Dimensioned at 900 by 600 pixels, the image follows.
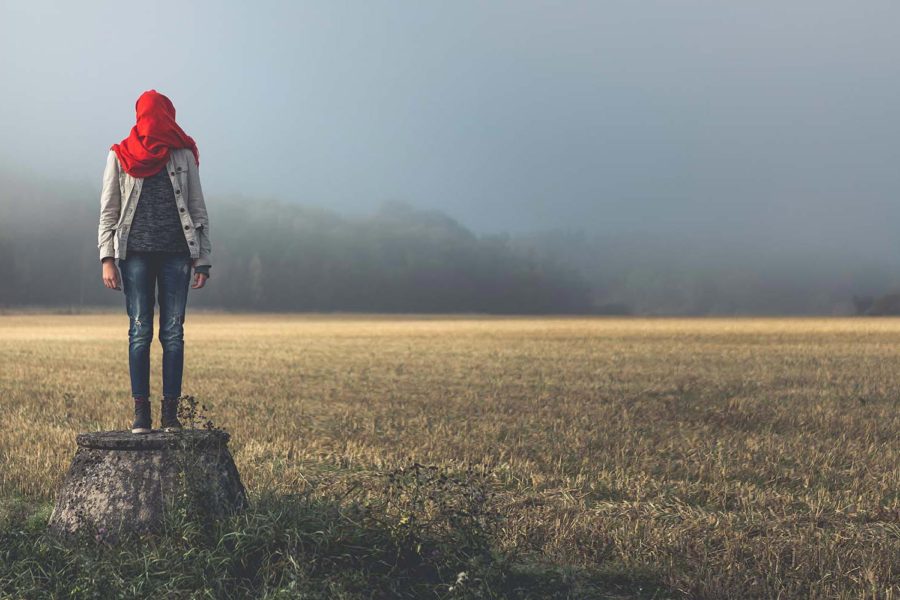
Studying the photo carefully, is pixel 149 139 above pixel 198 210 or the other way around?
above

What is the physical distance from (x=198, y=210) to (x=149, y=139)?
2.02 ft

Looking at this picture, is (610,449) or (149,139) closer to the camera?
(149,139)

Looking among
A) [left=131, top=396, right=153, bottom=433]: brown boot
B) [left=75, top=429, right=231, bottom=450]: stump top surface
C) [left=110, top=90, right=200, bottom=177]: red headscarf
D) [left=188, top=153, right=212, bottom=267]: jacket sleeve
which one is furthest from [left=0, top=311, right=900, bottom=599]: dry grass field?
[left=110, top=90, right=200, bottom=177]: red headscarf

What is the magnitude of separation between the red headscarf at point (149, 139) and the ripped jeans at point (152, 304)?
65cm

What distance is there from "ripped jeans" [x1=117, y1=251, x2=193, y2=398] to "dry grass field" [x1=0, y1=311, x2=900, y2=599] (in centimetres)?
164

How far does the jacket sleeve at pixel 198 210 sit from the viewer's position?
20.3 feet

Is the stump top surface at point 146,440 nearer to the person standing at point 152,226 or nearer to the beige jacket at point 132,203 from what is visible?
the person standing at point 152,226

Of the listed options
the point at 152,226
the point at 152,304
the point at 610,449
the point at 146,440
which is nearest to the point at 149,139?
the point at 152,226

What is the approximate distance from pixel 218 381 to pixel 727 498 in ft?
47.1

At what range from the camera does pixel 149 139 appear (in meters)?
6.03

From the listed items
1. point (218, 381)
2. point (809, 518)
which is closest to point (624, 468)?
point (809, 518)

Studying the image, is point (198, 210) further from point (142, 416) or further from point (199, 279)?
point (142, 416)

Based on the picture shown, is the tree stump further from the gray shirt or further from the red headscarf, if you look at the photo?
the red headscarf

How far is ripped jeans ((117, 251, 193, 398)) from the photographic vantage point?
6094 mm
